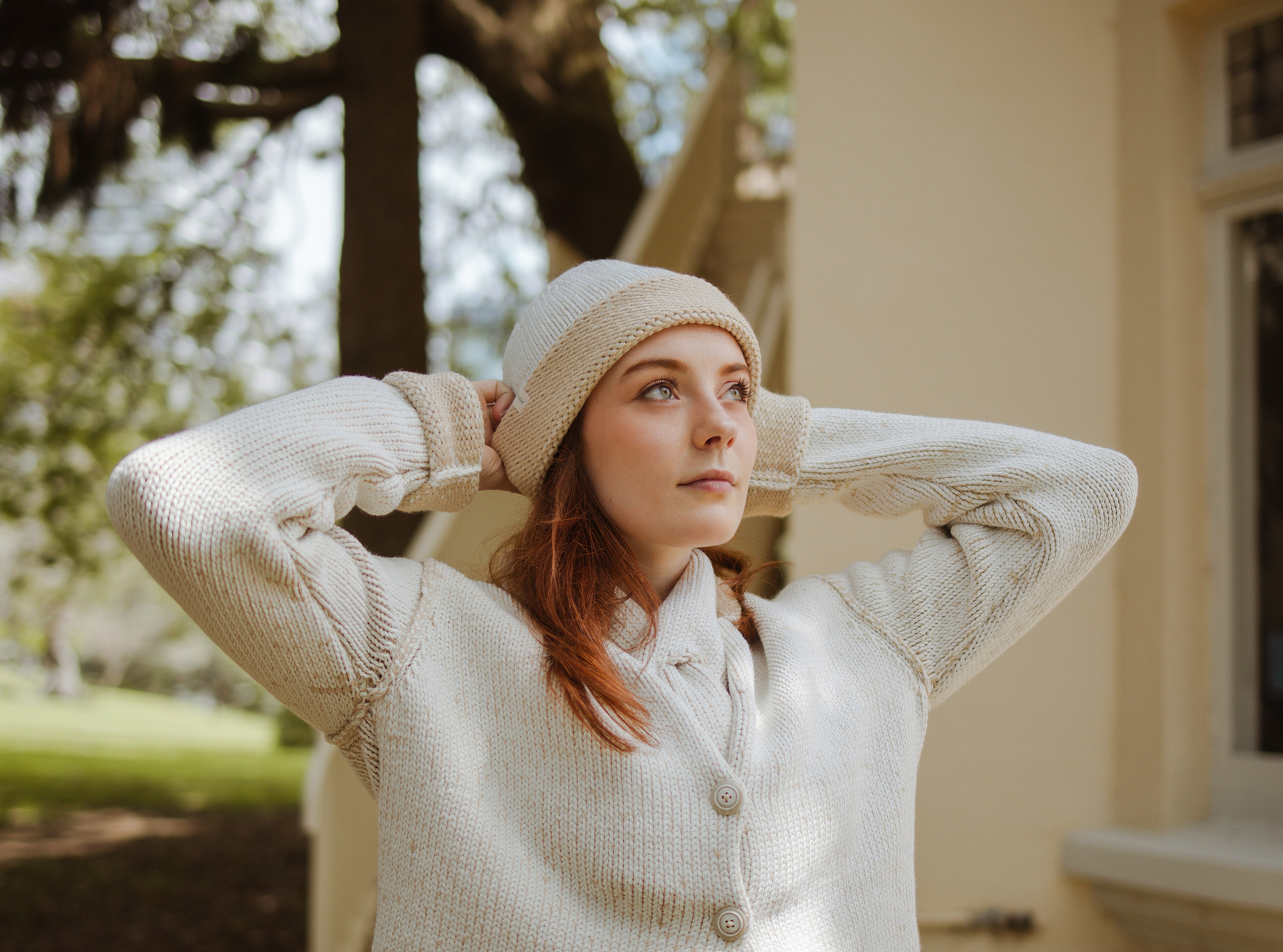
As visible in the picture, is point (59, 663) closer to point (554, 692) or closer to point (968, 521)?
point (554, 692)

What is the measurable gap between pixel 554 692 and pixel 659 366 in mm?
473

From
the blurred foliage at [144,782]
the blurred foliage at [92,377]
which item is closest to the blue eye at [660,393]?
the blurred foliage at [92,377]

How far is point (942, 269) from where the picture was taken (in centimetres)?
312

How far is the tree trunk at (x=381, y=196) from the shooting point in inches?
188

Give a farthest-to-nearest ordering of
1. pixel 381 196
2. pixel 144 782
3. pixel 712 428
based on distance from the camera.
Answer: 1. pixel 144 782
2. pixel 381 196
3. pixel 712 428

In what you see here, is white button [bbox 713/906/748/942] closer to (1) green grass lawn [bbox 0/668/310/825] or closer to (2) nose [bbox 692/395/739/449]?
(2) nose [bbox 692/395/739/449]

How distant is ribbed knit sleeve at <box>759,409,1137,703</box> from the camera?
5.18ft

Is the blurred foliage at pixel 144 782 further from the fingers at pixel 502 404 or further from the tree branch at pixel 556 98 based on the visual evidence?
the fingers at pixel 502 404

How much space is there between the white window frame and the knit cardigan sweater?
1559 mm

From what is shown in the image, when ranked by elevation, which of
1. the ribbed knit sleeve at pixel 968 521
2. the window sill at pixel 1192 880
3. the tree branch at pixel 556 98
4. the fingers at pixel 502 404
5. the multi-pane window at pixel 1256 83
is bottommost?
the window sill at pixel 1192 880

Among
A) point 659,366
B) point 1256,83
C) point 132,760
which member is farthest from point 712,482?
point 132,760

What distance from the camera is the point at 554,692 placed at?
1.41 m

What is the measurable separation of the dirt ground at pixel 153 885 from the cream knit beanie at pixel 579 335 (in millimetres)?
4328

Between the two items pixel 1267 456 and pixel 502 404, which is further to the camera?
pixel 1267 456
